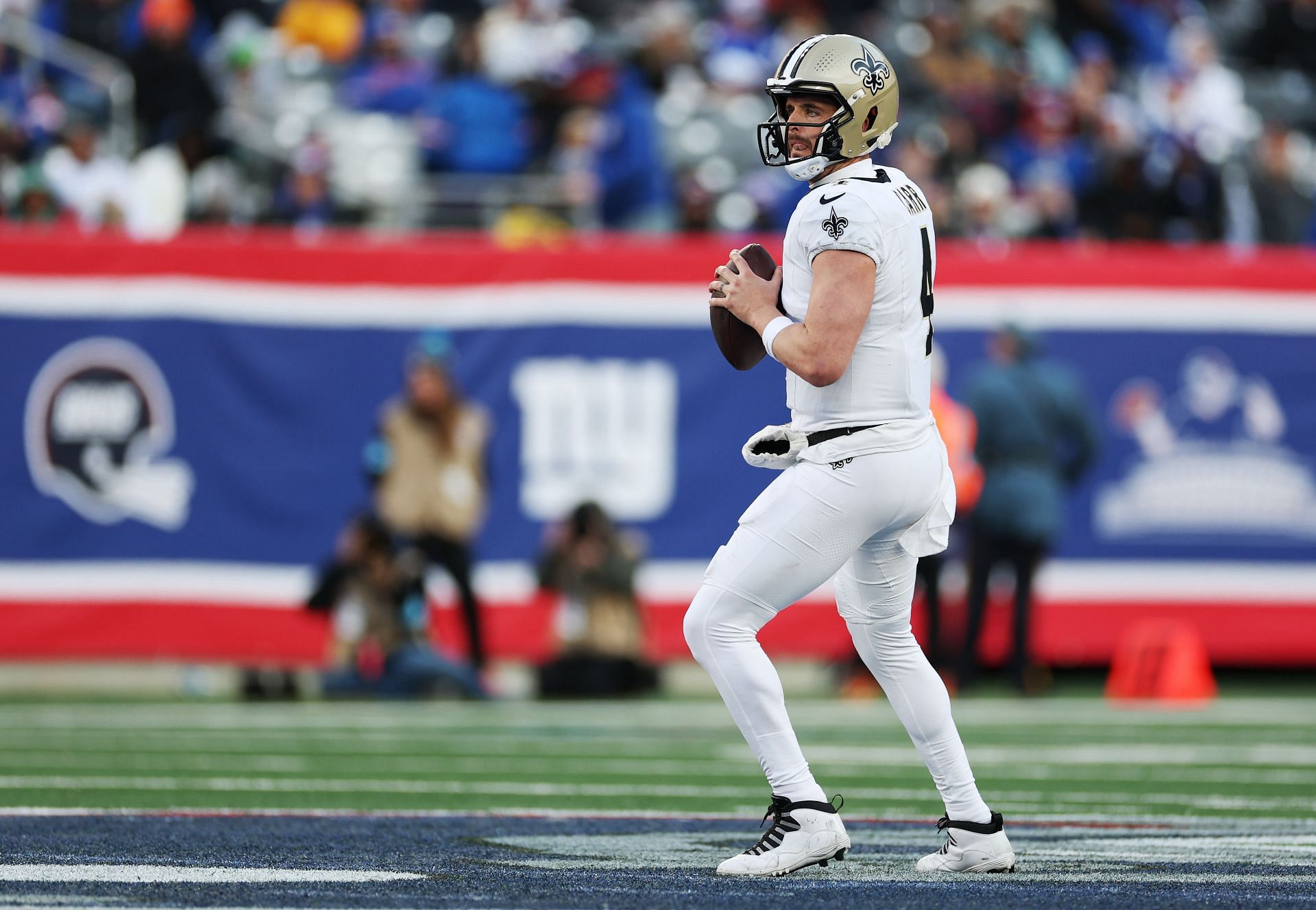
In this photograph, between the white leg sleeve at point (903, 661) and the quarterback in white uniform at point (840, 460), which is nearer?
the quarterback in white uniform at point (840, 460)

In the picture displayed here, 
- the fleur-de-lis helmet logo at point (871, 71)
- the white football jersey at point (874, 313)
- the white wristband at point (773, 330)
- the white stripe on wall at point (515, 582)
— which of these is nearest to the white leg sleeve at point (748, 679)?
the white football jersey at point (874, 313)

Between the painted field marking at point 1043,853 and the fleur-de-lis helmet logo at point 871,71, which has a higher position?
the fleur-de-lis helmet logo at point 871,71

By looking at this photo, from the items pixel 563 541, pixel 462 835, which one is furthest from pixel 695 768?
pixel 563 541

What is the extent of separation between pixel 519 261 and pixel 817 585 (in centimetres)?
861

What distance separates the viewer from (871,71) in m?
5.94

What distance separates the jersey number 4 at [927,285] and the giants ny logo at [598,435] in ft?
27.0

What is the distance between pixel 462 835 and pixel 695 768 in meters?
2.89

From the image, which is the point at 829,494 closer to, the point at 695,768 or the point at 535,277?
the point at 695,768

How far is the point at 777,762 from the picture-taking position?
5816 millimetres

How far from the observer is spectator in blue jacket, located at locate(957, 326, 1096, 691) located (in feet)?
43.9

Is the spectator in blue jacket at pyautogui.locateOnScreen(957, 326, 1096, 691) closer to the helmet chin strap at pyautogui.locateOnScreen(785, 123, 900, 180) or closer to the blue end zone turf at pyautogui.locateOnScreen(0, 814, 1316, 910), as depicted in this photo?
the blue end zone turf at pyautogui.locateOnScreen(0, 814, 1316, 910)

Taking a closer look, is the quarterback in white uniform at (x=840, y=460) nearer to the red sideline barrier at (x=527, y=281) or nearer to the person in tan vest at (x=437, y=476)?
the person in tan vest at (x=437, y=476)

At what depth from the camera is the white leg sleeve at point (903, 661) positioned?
593 cm

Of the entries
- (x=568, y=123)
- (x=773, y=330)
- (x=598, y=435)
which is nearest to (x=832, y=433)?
(x=773, y=330)
